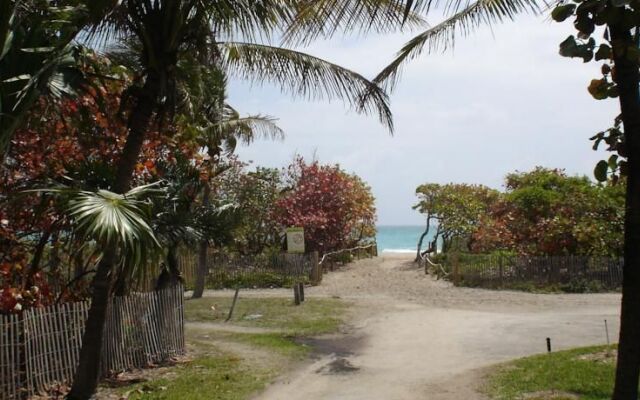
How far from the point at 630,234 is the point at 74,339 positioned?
7.87m

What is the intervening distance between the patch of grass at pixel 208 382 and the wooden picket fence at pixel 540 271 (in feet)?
43.8

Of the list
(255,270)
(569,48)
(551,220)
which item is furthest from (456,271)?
(569,48)

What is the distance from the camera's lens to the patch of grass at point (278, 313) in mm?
15344

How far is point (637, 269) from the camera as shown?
389 cm

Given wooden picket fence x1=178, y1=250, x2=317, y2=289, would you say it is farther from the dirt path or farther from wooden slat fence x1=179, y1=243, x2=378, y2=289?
the dirt path

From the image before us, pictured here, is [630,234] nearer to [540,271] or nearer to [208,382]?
[208,382]

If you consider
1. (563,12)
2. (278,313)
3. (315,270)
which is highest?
(563,12)

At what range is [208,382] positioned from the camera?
32.1 feet

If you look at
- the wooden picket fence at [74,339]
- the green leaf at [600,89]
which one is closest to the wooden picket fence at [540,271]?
the wooden picket fence at [74,339]

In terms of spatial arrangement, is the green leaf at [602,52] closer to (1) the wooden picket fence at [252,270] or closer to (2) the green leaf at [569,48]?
(2) the green leaf at [569,48]

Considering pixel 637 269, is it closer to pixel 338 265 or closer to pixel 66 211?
pixel 66 211

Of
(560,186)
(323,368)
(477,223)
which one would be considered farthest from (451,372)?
(477,223)

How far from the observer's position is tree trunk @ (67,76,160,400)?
26.6 feet

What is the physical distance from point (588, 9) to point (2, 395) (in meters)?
7.73
